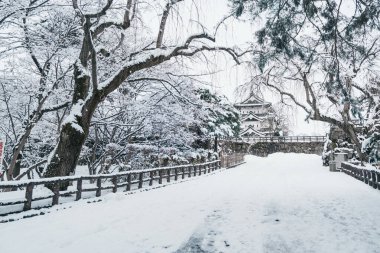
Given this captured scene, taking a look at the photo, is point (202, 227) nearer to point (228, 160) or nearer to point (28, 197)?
point (28, 197)

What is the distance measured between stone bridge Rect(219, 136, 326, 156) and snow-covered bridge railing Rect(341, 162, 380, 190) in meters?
37.7

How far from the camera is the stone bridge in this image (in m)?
61.4

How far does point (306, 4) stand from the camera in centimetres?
657

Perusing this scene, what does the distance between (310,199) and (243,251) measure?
7167mm

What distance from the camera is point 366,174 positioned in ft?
58.5

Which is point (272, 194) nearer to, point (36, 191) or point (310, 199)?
point (310, 199)

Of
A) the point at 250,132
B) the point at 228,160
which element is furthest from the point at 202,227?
the point at 250,132

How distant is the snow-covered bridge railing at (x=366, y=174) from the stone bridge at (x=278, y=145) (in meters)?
37.7

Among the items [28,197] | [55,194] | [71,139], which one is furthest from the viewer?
[71,139]

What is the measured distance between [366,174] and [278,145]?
4530 cm

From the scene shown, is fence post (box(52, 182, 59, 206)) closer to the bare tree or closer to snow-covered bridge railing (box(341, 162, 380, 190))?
the bare tree

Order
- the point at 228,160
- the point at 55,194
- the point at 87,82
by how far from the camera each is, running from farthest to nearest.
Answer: the point at 228,160 → the point at 87,82 → the point at 55,194

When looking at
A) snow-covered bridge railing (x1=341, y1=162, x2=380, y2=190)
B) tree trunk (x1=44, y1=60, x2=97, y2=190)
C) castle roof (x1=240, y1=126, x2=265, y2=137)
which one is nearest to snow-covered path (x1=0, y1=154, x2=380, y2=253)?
tree trunk (x1=44, y1=60, x2=97, y2=190)

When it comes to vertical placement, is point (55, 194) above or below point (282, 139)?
below
